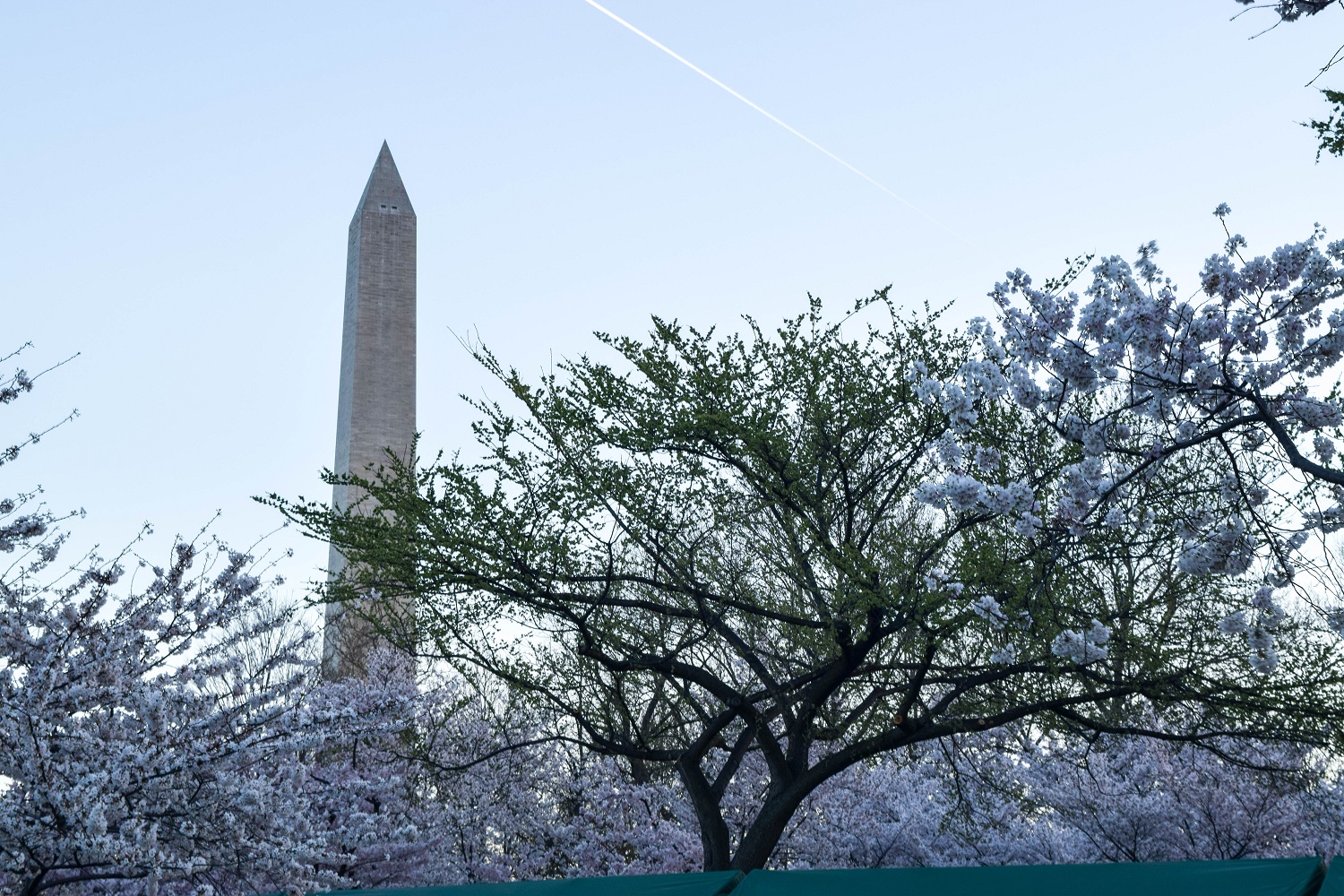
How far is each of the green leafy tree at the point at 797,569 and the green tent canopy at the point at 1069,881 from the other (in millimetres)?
3008

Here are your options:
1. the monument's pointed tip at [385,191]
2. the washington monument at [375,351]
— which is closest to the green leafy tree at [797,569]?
the washington monument at [375,351]

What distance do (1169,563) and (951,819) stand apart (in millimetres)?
7107

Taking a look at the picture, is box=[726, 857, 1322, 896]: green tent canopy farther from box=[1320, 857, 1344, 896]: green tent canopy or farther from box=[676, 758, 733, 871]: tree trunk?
box=[676, 758, 733, 871]: tree trunk

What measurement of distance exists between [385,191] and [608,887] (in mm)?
28752

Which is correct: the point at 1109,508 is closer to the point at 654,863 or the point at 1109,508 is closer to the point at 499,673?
the point at 499,673

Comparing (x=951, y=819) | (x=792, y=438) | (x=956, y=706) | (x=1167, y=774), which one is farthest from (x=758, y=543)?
(x=1167, y=774)

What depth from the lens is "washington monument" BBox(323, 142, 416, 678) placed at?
30.9 meters

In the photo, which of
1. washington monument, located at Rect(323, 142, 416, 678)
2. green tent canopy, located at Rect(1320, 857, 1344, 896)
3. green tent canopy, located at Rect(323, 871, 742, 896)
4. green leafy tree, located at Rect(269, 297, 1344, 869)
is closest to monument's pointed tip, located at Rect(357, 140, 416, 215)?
washington monument, located at Rect(323, 142, 416, 678)

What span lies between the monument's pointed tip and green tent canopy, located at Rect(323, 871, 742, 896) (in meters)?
27.0

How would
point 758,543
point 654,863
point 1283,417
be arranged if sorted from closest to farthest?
point 1283,417, point 758,543, point 654,863

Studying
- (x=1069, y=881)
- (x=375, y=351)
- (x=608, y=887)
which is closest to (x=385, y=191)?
(x=375, y=351)

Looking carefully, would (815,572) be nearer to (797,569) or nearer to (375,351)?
(797,569)

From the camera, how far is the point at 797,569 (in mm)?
12219

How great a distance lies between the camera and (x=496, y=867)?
18.5 metres
